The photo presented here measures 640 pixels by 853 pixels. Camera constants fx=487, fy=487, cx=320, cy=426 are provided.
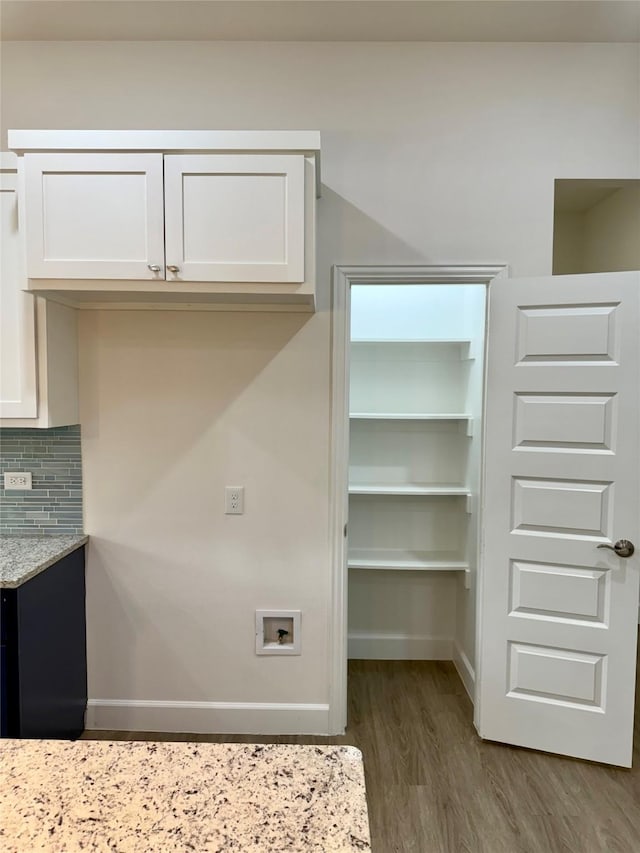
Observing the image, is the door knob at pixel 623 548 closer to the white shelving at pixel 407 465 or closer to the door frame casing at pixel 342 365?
the white shelving at pixel 407 465

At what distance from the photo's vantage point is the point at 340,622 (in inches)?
91.1

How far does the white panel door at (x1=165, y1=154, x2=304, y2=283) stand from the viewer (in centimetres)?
179

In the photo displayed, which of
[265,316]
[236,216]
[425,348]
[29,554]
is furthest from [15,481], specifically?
[425,348]

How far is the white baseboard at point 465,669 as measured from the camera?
8.46ft

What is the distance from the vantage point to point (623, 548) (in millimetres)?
2041

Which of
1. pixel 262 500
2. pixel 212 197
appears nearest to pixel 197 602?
pixel 262 500

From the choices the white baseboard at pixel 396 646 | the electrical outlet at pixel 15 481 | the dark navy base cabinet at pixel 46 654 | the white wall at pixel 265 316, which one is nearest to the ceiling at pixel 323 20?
the white wall at pixel 265 316

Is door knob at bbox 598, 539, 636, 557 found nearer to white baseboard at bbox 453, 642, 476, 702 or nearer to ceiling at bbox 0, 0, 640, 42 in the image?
white baseboard at bbox 453, 642, 476, 702

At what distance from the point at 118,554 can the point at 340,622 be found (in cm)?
111

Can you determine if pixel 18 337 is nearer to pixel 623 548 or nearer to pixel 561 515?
pixel 561 515

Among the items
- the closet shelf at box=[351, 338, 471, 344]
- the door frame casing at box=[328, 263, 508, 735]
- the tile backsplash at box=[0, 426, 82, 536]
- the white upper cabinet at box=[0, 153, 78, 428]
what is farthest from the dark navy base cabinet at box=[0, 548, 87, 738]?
the closet shelf at box=[351, 338, 471, 344]

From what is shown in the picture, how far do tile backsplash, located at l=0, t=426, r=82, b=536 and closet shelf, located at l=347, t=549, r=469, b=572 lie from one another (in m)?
1.51

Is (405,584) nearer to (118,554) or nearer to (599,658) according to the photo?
(599,658)

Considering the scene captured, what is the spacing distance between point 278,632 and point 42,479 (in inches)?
52.3
